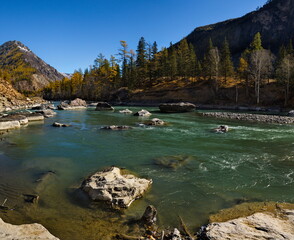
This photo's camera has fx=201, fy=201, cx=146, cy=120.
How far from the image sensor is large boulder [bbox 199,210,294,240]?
4640 millimetres

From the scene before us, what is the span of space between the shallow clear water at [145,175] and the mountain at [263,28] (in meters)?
110

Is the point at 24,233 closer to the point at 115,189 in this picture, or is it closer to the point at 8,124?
the point at 115,189

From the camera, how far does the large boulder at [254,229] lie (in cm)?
464

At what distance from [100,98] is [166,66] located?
32.2m

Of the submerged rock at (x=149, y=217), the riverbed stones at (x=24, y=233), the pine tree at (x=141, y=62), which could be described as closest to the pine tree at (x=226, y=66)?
the pine tree at (x=141, y=62)

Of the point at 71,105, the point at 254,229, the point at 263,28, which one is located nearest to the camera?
the point at 254,229

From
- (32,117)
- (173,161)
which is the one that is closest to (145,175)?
(173,161)

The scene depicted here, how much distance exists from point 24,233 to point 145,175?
5334mm

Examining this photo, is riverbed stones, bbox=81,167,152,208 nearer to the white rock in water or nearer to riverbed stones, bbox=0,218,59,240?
riverbed stones, bbox=0,218,59,240

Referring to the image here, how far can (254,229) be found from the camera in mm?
4926

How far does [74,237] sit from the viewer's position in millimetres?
5102

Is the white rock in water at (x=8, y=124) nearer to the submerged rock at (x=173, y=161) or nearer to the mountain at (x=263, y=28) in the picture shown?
the submerged rock at (x=173, y=161)

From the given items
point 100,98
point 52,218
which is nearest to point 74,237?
point 52,218

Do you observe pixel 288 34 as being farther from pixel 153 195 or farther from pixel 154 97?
pixel 153 195
